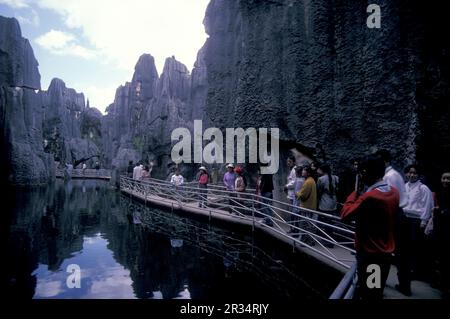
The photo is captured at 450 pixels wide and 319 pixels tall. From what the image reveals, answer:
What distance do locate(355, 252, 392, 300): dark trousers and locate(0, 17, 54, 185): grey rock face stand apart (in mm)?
30238

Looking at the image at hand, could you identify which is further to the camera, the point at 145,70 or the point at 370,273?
the point at 145,70

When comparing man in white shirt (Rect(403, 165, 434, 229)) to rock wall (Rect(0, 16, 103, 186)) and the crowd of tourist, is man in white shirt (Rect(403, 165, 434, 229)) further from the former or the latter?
rock wall (Rect(0, 16, 103, 186))

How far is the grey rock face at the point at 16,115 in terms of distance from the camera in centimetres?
2688

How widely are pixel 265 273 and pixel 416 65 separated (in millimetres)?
5821

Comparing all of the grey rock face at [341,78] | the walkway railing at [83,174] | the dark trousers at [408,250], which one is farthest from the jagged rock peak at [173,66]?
the dark trousers at [408,250]

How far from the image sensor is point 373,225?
10.2ft

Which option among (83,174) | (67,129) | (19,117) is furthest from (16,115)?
(67,129)

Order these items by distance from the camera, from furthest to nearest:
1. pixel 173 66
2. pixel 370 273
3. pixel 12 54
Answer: pixel 173 66, pixel 12 54, pixel 370 273

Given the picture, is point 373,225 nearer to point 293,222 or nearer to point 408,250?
point 408,250

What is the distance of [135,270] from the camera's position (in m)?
6.92

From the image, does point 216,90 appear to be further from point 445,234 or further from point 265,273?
point 445,234

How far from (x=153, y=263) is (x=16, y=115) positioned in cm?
3086

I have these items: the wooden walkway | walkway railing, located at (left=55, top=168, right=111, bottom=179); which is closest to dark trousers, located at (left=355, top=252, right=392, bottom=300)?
the wooden walkway

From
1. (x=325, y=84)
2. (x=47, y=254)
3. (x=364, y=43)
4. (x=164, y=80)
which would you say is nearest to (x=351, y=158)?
(x=325, y=84)
